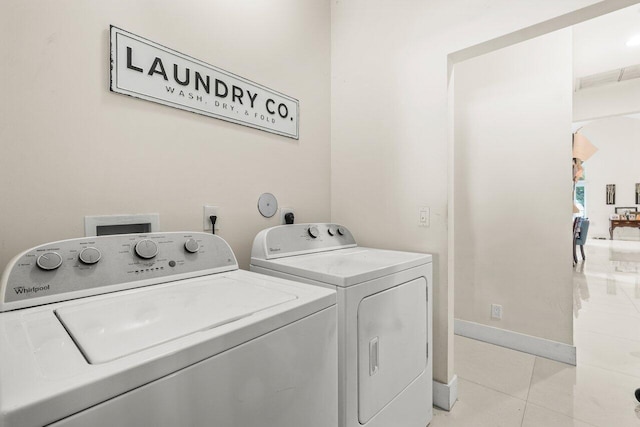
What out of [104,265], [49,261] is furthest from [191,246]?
[49,261]

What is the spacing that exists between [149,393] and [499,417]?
1.78 meters

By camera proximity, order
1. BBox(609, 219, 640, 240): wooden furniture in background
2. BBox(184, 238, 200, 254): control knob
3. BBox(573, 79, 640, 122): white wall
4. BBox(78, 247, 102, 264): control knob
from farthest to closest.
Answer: BBox(609, 219, 640, 240): wooden furniture in background, BBox(573, 79, 640, 122): white wall, BBox(184, 238, 200, 254): control knob, BBox(78, 247, 102, 264): control knob

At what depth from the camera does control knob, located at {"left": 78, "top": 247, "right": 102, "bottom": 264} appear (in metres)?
0.92

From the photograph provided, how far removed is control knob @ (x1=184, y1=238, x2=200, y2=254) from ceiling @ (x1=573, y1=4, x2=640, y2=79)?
154 inches

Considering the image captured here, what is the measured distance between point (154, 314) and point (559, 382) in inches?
91.2

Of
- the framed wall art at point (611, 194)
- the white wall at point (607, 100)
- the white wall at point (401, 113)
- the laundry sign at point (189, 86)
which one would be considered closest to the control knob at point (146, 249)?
the laundry sign at point (189, 86)

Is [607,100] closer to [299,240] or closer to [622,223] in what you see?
[622,223]

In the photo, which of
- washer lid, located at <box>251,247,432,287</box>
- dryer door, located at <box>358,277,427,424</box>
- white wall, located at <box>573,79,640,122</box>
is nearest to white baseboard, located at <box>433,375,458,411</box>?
dryer door, located at <box>358,277,427,424</box>

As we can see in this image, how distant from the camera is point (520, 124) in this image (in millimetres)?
2318

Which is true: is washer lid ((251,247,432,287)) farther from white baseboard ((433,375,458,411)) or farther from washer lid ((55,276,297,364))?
white baseboard ((433,375,458,411))

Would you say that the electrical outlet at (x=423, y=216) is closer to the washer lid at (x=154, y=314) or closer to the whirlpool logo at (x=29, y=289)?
the washer lid at (x=154, y=314)

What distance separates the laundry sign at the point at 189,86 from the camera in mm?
1174

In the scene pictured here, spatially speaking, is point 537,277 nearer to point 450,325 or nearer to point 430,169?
point 450,325

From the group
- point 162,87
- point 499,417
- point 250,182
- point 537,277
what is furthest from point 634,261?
point 162,87
